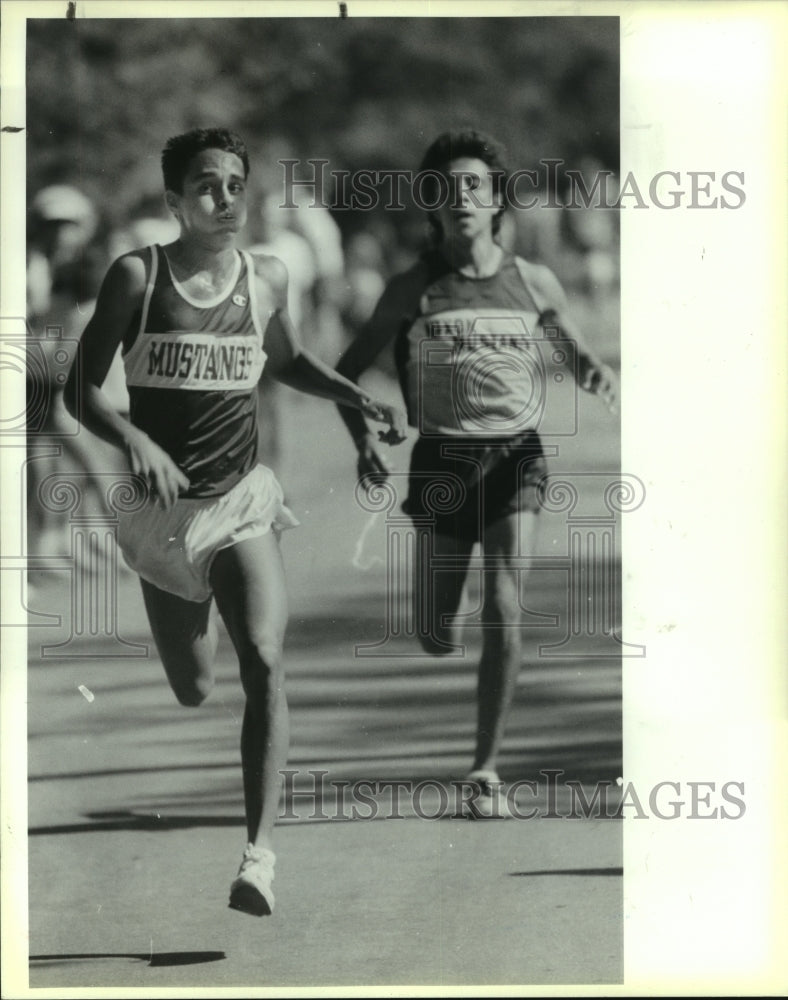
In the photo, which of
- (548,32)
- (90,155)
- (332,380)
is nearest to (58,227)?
(90,155)

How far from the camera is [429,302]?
5.03m

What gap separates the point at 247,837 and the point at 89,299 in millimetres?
1901

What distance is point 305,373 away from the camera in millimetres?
5016

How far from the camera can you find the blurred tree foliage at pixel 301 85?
4969mm

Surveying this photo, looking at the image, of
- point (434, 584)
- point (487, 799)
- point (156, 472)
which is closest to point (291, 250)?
point (156, 472)

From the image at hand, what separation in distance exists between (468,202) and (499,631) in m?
1.46

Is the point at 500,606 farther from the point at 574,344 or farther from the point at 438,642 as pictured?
A: the point at 574,344

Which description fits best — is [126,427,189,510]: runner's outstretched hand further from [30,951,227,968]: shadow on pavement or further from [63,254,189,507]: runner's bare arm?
[30,951,227,968]: shadow on pavement

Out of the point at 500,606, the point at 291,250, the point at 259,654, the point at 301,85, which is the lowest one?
the point at 259,654

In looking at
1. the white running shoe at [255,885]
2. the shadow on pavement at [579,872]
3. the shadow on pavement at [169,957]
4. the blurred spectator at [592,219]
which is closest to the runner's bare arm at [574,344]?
the blurred spectator at [592,219]

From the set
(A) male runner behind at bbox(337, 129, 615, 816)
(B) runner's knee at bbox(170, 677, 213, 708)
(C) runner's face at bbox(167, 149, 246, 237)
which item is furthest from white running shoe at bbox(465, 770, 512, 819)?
(C) runner's face at bbox(167, 149, 246, 237)

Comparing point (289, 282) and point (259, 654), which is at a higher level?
point (289, 282)

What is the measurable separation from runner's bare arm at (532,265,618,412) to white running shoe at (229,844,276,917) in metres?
1.93

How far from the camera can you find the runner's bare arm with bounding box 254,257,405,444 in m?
5.02
